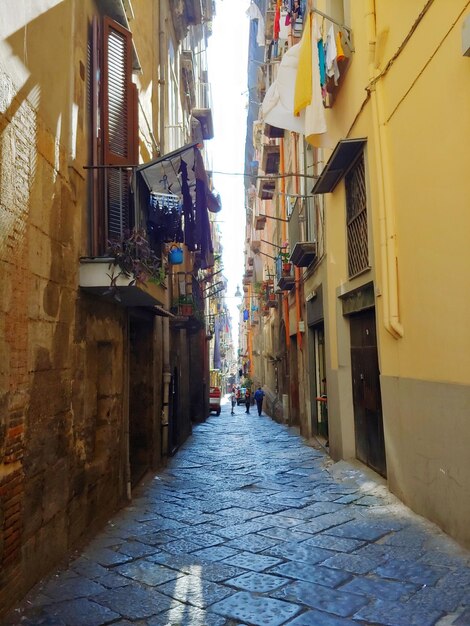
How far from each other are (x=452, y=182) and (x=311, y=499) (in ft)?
13.5

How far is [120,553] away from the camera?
192 inches

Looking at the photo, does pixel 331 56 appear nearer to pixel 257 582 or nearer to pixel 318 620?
pixel 257 582

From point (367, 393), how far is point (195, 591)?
177 inches

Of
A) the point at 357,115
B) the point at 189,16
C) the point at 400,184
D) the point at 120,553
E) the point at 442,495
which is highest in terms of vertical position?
the point at 189,16

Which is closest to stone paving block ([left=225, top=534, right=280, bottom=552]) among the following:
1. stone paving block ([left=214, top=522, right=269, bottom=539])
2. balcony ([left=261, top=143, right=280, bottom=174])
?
stone paving block ([left=214, top=522, right=269, bottom=539])

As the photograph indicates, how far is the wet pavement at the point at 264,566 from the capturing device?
11.6 feet

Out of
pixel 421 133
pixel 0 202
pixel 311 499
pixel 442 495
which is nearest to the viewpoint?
pixel 0 202

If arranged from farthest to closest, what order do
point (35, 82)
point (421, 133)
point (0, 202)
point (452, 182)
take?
point (421, 133), point (452, 182), point (35, 82), point (0, 202)

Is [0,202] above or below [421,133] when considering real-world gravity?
below

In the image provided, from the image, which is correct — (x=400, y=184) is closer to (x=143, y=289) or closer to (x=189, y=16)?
(x=143, y=289)

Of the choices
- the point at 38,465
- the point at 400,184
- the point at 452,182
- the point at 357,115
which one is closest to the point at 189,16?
the point at 357,115

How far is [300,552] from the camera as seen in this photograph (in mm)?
4707

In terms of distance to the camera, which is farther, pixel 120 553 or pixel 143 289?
pixel 143 289

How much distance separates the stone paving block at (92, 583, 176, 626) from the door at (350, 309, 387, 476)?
4064 millimetres
